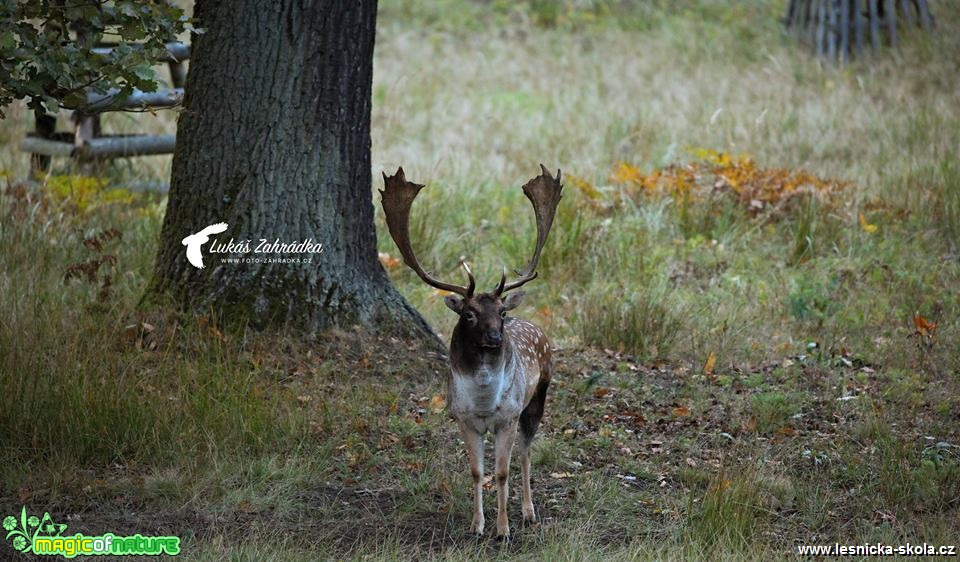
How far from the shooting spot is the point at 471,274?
18.6ft

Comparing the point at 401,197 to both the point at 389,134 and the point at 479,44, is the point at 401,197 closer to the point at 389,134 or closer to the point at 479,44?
the point at 389,134

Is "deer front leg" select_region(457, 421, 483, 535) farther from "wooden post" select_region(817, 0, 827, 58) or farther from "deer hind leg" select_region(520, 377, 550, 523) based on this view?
"wooden post" select_region(817, 0, 827, 58)

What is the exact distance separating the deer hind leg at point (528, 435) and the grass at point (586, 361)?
156mm

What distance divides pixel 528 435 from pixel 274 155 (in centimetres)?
248

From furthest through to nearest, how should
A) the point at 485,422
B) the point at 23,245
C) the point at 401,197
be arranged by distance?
1. the point at 23,245
2. the point at 401,197
3. the point at 485,422

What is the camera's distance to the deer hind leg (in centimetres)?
595

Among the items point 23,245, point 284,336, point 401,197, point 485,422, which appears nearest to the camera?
point 485,422

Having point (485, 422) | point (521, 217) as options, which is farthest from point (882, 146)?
point (485, 422)

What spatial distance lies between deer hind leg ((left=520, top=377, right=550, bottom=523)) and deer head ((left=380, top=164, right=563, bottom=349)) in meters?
0.58

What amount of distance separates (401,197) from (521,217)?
4772 millimetres

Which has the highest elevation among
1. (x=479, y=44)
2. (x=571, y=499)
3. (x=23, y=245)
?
(x=479, y=44)

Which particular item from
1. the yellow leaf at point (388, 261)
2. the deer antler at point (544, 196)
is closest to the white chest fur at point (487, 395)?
the deer antler at point (544, 196)

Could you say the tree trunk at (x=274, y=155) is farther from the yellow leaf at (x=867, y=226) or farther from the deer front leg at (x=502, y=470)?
the yellow leaf at (x=867, y=226)

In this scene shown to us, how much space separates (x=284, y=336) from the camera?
726 centimetres
